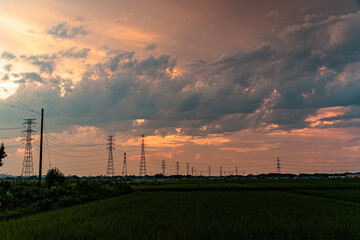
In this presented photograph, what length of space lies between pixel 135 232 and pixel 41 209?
13.9m

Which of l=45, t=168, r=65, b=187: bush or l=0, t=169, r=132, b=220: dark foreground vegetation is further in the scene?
l=45, t=168, r=65, b=187: bush

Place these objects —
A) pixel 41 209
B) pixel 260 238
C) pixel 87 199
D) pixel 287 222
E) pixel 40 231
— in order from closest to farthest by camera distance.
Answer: pixel 260 238 < pixel 40 231 < pixel 287 222 < pixel 41 209 < pixel 87 199

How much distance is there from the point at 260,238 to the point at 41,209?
18166mm

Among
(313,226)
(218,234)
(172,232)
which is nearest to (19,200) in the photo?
(172,232)

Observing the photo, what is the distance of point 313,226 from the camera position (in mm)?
13516

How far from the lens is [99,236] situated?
11.2 m

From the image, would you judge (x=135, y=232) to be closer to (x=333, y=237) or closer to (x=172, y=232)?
(x=172, y=232)

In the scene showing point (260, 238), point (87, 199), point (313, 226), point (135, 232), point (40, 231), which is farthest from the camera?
point (87, 199)

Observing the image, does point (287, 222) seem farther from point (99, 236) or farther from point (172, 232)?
point (99, 236)

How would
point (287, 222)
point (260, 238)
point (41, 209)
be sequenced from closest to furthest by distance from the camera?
1. point (260, 238)
2. point (287, 222)
3. point (41, 209)

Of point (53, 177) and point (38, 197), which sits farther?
point (53, 177)

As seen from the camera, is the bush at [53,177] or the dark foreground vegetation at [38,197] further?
the bush at [53,177]

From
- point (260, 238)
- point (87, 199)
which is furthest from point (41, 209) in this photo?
point (260, 238)

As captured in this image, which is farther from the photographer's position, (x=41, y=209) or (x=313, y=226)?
(x=41, y=209)
